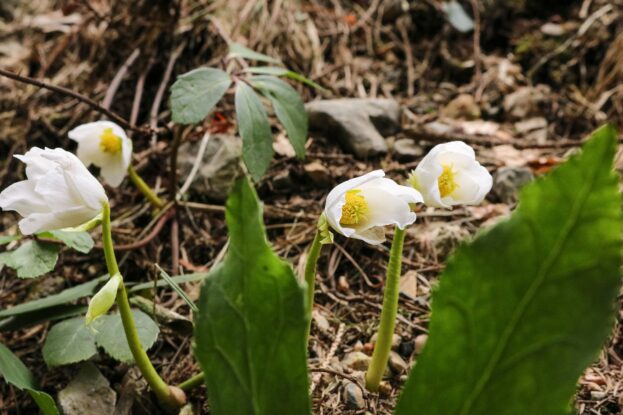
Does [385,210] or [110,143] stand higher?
[385,210]

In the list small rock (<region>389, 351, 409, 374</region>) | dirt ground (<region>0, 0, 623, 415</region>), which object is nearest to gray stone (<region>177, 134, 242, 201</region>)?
dirt ground (<region>0, 0, 623, 415</region>)

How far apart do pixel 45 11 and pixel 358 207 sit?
2.10 metres

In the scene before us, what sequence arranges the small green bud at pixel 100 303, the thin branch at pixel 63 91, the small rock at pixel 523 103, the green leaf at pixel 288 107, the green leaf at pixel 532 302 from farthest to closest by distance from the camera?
the small rock at pixel 523 103
the green leaf at pixel 288 107
the thin branch at pixel 63 91
the small green bud at pixel 100 303
the green leaf at pixel 532 302

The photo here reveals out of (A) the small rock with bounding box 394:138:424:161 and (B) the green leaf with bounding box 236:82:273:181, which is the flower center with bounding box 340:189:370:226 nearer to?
(B) the green leaf with bounding box 236:82:273:181

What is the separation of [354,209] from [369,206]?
3 centimetres

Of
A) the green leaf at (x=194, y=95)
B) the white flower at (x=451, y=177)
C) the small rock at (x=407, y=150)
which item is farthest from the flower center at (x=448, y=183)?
the small rock at (x=407, y=150)

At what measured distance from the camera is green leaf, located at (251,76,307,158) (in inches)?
53.3

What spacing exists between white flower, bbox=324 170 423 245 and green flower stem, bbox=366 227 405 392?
0.16 feet

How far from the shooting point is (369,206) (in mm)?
912

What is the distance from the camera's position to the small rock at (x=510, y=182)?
1601 mm

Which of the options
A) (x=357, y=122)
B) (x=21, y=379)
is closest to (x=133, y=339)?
(x=21, y=379)

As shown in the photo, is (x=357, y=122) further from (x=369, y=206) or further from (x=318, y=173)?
(x=369, y=206)

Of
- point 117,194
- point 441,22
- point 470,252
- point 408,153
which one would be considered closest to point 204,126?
point 117,194

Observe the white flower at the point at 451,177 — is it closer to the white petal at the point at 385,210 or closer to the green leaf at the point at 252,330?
the white petal at the point at 385,210
